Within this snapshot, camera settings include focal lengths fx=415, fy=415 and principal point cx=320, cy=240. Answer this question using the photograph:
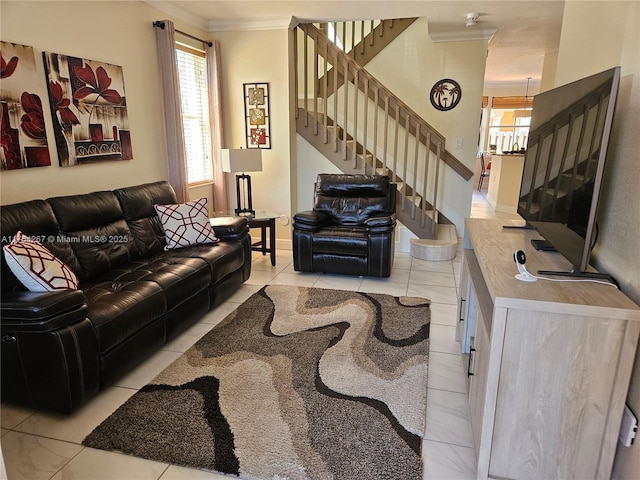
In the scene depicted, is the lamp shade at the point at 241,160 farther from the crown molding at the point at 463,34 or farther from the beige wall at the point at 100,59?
the crown molding at the point at 463,34

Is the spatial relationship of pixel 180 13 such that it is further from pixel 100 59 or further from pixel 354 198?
pixel 354 198

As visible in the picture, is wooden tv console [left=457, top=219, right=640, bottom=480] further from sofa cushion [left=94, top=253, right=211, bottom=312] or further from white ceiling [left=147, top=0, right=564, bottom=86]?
white ceiling [left=147, top=0, right=564, bottom=86]

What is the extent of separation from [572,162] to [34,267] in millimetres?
2568

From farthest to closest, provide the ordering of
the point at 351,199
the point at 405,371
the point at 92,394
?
1. the point at 351,199
2. the point at 405,371
3. the point at 92,394

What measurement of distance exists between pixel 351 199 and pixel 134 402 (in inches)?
112

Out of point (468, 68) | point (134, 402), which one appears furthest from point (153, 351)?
point (468, 68)

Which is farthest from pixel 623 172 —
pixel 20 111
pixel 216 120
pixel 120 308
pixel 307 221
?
pixel 216 120

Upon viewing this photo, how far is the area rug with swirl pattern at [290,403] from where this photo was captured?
1755 millimetres

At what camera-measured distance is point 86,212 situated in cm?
283

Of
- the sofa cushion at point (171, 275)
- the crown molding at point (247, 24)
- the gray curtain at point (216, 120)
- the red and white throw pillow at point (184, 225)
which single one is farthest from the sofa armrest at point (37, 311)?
the crown molding at point (247, 24)

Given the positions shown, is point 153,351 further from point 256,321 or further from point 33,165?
point 33,165

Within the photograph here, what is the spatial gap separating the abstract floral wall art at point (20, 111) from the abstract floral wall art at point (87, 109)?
0.12 meters

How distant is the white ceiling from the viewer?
3.94 m

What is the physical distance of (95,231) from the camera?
2.88 metres
